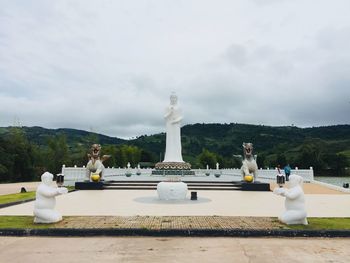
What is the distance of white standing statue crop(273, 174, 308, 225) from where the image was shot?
27.9 feet

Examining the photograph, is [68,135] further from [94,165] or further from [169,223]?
[169,223]

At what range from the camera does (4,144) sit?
106ft

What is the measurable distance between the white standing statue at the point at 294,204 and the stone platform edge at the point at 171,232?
743 millimetres

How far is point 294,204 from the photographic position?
8641 millimetres

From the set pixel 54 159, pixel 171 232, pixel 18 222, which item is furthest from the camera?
pixel 54 159

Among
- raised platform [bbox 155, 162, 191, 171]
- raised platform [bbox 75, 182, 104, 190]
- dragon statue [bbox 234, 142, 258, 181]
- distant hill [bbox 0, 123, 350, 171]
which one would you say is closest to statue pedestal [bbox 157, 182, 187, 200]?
raised platform [bbox 75, 182, 104, 190]

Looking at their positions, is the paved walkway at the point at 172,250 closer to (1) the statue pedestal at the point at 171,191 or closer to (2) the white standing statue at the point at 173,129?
(1) the statue pedestal at the point at 171,191

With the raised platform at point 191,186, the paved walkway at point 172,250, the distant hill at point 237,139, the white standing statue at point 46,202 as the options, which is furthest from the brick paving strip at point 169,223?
the distant hill at point 237,139

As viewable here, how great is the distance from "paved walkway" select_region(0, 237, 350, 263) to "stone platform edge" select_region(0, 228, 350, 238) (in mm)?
205

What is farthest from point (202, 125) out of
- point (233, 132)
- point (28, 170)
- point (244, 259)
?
point (244, 259)

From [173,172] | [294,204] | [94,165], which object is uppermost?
[94,165]

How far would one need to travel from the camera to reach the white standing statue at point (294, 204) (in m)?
8.52

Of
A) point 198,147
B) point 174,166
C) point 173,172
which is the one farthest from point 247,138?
point 173,172

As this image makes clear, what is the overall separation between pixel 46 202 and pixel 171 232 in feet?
10.8
